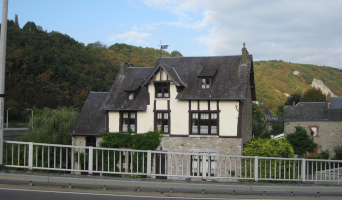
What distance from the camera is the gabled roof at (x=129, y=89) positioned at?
23625 mm

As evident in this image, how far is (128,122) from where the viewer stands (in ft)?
77.4

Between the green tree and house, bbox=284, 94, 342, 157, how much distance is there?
25.8m

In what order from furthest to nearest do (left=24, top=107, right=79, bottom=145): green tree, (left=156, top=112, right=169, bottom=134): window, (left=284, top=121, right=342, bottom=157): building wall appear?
(left=284, top=121, right=342, bottom=157): building wall < (left=24, top=107, right=79, bottom=145): green tree < (left=156, top=112, right=169, bottom=134): window

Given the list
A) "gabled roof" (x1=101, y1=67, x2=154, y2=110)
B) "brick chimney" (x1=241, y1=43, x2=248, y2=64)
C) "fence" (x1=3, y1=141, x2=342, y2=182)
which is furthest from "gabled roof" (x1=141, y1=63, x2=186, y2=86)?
"fence" (x1=3, y1=141, x2=342, y2=182)

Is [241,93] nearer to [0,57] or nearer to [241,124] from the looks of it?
[241,124]

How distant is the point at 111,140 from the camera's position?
23016 mm

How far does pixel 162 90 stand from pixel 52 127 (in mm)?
12584

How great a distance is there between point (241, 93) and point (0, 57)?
606 inches

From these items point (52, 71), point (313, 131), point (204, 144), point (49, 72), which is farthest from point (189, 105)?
point (52, 71)

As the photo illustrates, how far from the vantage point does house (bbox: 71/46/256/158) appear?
21703mm

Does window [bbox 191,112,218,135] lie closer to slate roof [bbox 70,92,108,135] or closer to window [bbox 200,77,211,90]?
window [bbox 200,77,211,90]

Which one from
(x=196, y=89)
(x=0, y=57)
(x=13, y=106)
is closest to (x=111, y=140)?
(x=196, y=89)

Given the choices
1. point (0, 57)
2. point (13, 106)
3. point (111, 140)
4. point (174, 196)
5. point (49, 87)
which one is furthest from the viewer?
point (49, 87)

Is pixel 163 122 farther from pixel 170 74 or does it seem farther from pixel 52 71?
pixel 52 71
